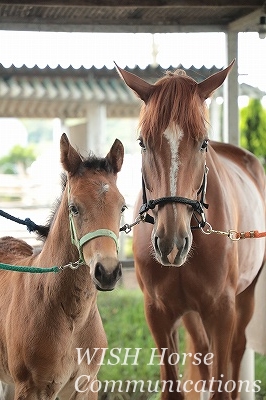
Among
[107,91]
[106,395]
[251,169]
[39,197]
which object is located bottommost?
[106,395]

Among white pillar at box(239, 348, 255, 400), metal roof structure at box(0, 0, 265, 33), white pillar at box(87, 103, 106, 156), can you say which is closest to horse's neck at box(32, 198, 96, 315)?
metal roof structure at box(0, 0, 265, 33)

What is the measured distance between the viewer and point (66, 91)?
9.57 m

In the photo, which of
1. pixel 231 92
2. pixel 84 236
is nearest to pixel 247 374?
pixel 231 92

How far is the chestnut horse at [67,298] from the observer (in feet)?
11.7

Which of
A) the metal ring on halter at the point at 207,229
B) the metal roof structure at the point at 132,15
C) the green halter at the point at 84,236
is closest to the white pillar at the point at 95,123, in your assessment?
the metal roof structure at the point at 132,15

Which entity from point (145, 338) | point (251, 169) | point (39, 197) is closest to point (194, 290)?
point (251, 169)

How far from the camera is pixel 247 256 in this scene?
502cm

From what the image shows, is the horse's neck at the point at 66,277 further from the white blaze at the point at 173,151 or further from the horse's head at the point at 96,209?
the white blaze at the point at 173,151

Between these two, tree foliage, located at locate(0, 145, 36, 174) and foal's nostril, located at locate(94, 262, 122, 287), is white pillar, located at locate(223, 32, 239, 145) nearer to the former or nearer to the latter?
foal's nostril, located at locate(94, 262, 122, 287)

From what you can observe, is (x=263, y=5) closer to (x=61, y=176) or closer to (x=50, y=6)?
(x=50, y=6)

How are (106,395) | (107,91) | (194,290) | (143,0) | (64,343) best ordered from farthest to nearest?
(107,91) → (106,395) → (143,0) → (194,290) → (64,343)

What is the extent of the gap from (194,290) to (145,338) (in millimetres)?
3585

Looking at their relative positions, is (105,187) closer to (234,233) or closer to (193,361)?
(234,233)

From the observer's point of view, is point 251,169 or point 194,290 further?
point 251,169
